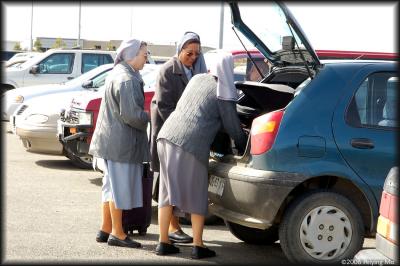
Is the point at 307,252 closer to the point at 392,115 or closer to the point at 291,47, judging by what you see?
the point at 392,115

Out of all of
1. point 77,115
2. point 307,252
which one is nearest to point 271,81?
point 307,252

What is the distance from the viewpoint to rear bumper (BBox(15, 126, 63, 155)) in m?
10.5

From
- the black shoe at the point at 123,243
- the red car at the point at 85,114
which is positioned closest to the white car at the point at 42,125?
the red car at the point at 85,114

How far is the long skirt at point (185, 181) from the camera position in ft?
18.4

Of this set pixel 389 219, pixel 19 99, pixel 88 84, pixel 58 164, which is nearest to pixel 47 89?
pixel 19 99

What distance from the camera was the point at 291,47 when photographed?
5887 millimetres

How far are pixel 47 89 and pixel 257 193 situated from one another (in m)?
8.97

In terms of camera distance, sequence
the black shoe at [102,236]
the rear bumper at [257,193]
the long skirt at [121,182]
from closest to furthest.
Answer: the rear bumper at [257,193]
the long skirt at [121,182]
the black shoe at [102,236]

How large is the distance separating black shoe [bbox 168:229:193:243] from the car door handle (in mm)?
1864

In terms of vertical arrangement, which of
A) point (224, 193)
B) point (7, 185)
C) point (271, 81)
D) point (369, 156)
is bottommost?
point (7, 185)

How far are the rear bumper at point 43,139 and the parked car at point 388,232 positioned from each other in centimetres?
694

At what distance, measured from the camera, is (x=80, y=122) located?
377 inches

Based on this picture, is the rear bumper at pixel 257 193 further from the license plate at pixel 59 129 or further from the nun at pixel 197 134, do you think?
the license plate at pixel 59 129

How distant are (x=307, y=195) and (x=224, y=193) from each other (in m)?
0.69
